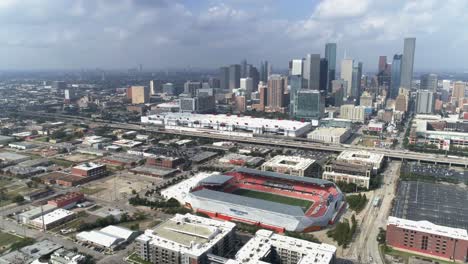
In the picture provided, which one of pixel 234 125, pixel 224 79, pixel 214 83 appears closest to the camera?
pixel 234 125

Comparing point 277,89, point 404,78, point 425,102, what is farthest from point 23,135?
point 404,78

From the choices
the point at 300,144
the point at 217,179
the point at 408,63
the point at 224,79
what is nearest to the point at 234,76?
the point at 224,79

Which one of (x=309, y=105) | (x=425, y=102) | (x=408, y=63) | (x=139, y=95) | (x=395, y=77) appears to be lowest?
(x=309, y=105)

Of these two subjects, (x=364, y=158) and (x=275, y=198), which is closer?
(x=275, y=198)

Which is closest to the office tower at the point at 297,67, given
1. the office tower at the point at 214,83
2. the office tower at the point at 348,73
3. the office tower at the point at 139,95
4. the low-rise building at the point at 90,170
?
the office tower at the point at 348,73

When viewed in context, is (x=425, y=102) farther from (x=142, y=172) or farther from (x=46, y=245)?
(x=46, y=245)

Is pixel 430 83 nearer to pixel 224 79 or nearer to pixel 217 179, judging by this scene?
pixel 224 79
